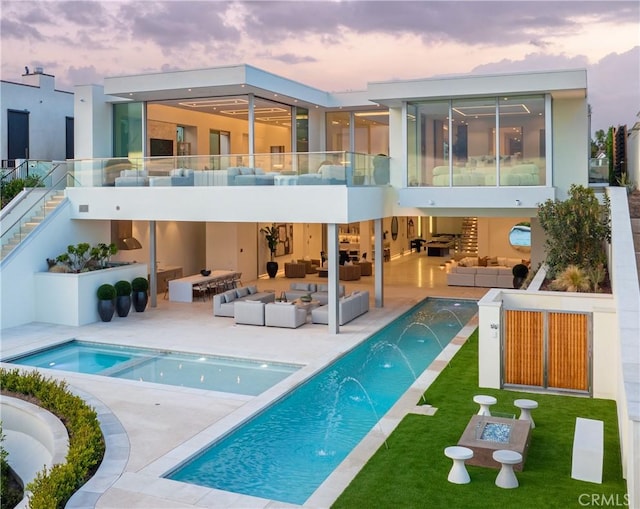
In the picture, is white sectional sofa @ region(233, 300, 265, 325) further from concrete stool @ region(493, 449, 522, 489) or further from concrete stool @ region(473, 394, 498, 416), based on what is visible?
concrete stool @ region(493, 449, 522, 489)

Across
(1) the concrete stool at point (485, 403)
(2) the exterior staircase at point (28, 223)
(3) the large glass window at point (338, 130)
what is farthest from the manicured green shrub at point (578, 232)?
(2) the exterior staircase at point (28, 223)

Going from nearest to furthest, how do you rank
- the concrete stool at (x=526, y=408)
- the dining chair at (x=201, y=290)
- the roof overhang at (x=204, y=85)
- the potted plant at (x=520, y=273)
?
the concrete stool at (x=526, y=408)
the roof overhang at (x=204, y=85)
the dining chair at (x=201, y=290)
the potted plant at (x=520, y=273)

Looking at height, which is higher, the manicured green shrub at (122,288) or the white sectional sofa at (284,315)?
the manicured green shrub at (122,288)

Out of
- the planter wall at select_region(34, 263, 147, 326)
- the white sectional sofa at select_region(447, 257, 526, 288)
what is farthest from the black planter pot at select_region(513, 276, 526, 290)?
the planter wall at select_region(34, 263, 147, 326)

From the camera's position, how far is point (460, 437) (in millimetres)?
10133

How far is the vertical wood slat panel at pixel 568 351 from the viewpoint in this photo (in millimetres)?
12312

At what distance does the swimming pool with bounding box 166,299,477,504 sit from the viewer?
30.1ft

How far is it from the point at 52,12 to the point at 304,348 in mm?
18996

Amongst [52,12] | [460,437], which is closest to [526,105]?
[460,437]

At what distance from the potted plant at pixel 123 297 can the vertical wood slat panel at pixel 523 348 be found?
1200 cm

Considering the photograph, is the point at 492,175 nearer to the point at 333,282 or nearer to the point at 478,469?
the point at 333,282

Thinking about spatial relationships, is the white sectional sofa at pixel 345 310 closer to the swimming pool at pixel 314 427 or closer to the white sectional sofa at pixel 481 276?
the swimming pool at pixel 314 427

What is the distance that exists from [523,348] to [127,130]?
18.4m

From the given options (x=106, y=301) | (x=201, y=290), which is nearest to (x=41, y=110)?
(x=201, y=290)
